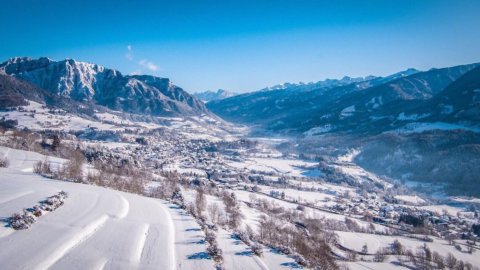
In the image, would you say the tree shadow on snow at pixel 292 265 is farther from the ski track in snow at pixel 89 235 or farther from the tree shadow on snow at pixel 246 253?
the ski track in snow at pixel 89 235

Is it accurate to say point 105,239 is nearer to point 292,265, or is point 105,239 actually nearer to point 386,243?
point 292,265

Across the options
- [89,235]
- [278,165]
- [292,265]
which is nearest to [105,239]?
[89,235]

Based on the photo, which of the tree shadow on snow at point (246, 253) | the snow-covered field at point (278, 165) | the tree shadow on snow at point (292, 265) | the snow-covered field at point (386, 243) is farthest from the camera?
the snow-covered field at point (278, 165)

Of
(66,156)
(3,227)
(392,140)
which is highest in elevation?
(392,140)

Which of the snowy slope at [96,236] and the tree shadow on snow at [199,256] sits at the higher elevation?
the snowy slope at [96,236]

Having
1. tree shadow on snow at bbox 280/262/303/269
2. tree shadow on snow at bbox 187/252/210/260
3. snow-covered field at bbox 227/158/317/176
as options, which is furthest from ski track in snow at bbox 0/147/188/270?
snow-covered field at bbox 227/158/317/176

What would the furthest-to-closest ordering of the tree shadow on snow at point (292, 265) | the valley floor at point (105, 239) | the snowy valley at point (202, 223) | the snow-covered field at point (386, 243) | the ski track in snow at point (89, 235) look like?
the snow-covered field at point (386, 243), the tree shadow on snow at point (292, 265), the snowy valley at point (202, 223), the valley floor at point (105, 239), the ski track in snow at point (89, 235)

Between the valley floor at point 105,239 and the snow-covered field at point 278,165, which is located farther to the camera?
the snow-covered field at point 278,165

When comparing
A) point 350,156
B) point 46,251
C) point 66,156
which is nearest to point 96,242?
point 46,251

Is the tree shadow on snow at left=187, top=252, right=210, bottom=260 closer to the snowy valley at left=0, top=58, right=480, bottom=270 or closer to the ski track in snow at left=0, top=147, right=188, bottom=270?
the snowy valley at left=0, top=58, right=480, bottom=270

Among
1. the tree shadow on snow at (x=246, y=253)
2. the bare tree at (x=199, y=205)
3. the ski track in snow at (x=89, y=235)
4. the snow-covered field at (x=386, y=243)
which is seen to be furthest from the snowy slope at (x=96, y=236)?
the snow-covered field at (x=386, y=243)

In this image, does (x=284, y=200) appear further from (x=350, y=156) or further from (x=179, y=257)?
(x=350, y=156)
